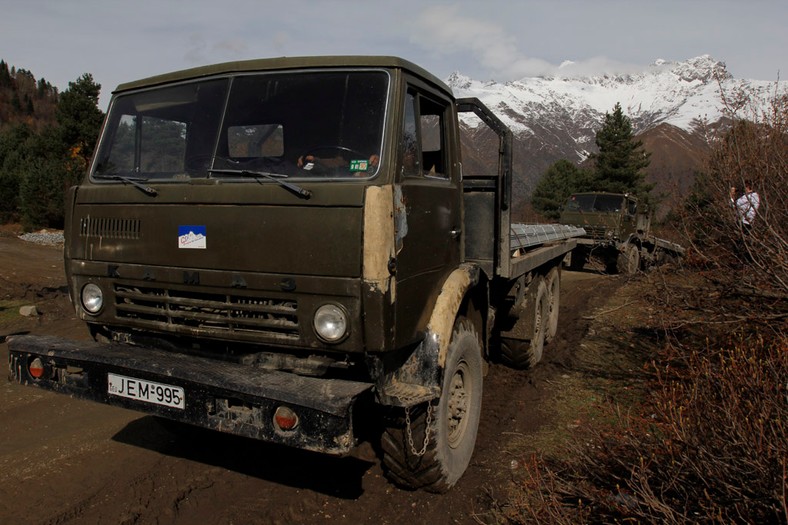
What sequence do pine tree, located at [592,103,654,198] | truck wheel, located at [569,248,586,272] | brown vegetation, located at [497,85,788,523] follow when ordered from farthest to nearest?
1. pine tree, located at [592,103,654,198]
2. truck wheel, located at [569,248,586,272]
3. brown vegetation, located at [497,85,788,523]

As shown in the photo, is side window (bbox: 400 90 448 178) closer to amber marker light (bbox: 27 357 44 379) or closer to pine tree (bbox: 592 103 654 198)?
amber marker light (bbox: 27 357 44 379)

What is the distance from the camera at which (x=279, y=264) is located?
3.11 metres

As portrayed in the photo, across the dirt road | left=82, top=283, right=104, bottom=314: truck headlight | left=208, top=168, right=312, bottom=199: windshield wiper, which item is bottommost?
the dirt road

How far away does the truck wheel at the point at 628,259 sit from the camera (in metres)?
17.0

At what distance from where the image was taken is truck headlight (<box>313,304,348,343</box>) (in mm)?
3014

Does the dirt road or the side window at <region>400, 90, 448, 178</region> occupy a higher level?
the side window at <region>400, 90, 448, 178</region>

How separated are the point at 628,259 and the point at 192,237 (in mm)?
16087

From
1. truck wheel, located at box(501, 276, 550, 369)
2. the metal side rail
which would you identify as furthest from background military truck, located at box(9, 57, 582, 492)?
truck wheel, located at box(501, 276, 550, 369)

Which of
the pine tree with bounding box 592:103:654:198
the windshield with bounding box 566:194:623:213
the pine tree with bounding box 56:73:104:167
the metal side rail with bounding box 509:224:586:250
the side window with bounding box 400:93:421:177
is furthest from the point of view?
the pine tree with bounding box 592:103:654:198

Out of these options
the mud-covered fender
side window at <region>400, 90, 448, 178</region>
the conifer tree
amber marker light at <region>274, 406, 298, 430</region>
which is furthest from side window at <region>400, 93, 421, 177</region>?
the conifer tree

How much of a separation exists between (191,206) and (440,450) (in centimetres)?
204

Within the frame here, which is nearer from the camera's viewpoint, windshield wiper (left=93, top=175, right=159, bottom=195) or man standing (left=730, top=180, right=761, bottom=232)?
windshield wiper (left=93, top=175, right=159, bottom=195)

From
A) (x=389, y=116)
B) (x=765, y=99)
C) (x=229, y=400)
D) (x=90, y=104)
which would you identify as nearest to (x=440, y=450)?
(x=229, y=400)

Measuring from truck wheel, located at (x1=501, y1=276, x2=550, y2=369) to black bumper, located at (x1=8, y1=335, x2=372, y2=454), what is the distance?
3.57 metres
